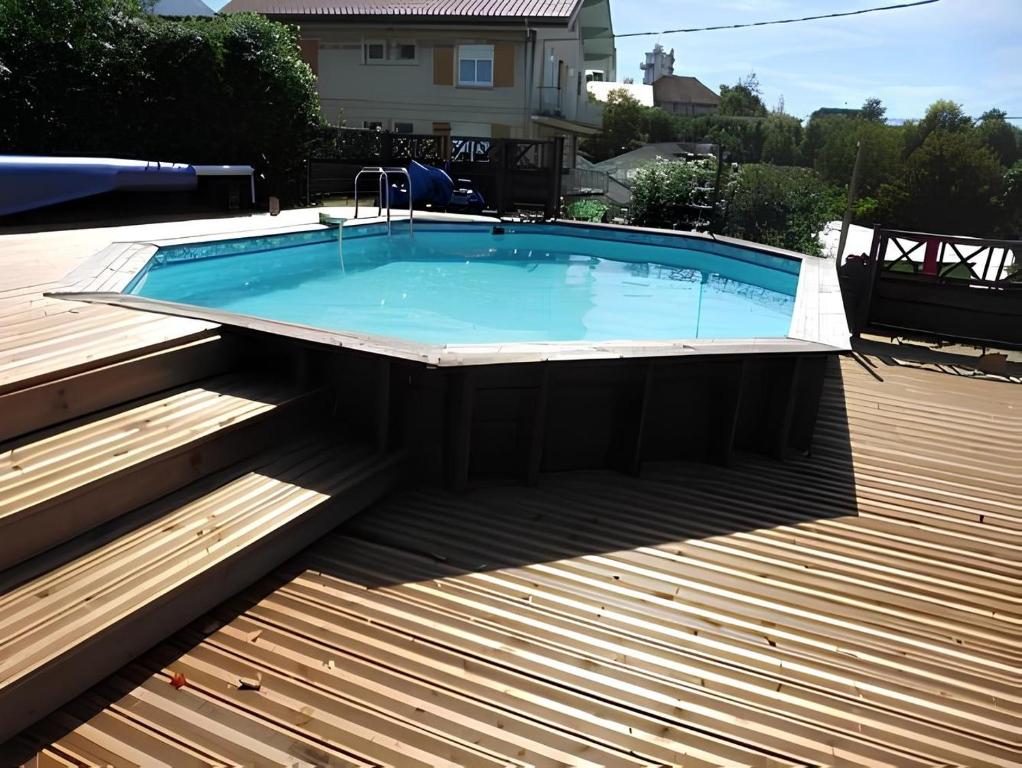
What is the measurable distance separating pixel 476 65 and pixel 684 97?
191ft

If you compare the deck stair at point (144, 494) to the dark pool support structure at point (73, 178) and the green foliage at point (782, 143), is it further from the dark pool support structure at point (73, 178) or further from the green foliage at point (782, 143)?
the green foliage at point (782, 143)

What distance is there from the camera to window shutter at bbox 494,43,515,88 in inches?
680

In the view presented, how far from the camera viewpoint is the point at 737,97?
6150 centimetres

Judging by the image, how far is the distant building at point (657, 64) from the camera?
299 feet

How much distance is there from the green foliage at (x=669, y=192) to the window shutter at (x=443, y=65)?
7084 mm

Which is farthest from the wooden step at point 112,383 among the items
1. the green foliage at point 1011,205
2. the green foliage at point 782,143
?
the green foliage at point 782,143

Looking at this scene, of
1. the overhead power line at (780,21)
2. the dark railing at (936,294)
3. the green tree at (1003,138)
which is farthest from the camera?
the green tree at (1003,138)

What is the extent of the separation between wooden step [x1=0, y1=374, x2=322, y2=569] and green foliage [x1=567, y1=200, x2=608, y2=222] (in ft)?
36.5

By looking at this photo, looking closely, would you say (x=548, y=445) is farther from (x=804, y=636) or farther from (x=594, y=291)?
(x=594, y=291)

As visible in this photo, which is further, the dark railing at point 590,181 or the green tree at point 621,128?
the green tree at point 621,128

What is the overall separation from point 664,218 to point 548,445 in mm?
10222

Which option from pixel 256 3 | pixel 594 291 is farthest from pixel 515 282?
pixel 256 3

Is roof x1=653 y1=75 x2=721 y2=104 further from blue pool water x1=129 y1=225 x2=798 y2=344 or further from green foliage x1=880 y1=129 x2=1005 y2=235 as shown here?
blue pool water x1=129 y1=225 x2=798 y2=344

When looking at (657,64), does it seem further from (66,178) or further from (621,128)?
(66,178)
